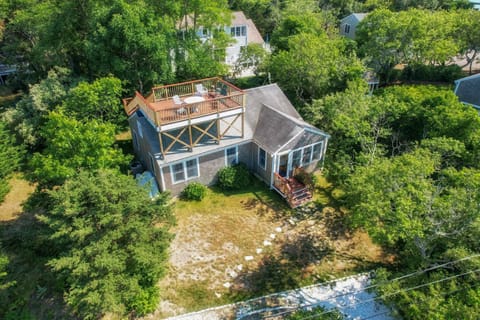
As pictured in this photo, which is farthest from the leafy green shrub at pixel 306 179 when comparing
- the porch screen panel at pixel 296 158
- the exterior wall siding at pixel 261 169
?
the exterior wall siding at pixel 261 169

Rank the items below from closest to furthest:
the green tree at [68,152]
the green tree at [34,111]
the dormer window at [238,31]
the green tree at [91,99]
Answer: the green tree at [68,152] < the green tree at [91,99] < the green tree at [34,111] < the dormer window at [238,31]

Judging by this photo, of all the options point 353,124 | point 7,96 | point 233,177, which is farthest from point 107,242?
point 7,96

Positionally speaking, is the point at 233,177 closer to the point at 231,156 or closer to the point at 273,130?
the point at 231,156

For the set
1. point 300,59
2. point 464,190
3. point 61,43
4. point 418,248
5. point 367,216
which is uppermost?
point 61,43

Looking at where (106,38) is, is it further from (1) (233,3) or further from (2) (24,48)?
(1) (233,3)

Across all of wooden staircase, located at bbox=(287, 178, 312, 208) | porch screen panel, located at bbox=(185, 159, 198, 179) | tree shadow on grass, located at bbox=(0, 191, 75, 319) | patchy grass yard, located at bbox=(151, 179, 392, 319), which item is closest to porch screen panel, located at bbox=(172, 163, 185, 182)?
porch screen panel, located at bbox=(185, 159, 198, 179)

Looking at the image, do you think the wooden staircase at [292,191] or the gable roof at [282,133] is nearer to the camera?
the wooden staircase at [292,191]

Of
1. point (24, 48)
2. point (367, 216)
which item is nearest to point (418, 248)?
point (367, 216)

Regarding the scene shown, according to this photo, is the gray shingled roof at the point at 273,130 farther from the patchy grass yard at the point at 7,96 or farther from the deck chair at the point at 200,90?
the patchy grass yard at the point at 7,96
